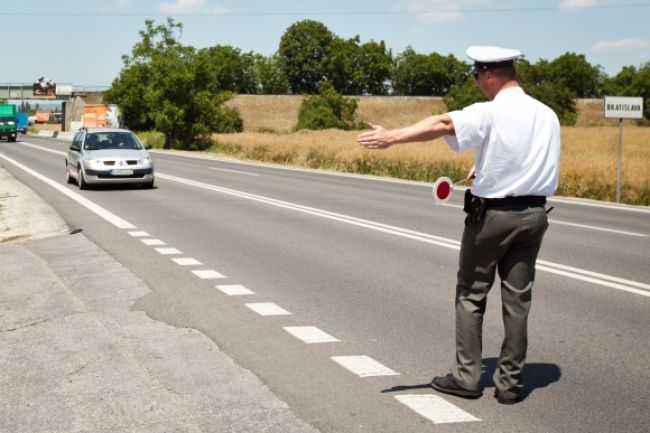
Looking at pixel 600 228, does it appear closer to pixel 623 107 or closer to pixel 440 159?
pixel 623 107

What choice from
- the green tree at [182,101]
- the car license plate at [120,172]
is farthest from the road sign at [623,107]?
the green tree at [182,101]

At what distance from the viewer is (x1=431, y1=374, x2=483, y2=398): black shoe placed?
5219 mm

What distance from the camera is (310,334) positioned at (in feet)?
22.4

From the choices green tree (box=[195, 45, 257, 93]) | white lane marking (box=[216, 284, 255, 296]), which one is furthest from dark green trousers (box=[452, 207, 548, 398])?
green tree (box=[195, 45, 257, 93])

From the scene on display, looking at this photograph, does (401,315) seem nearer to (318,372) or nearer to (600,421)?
(318,372)

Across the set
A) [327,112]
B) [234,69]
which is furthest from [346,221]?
→ [234,69]

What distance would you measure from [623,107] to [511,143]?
1943cm

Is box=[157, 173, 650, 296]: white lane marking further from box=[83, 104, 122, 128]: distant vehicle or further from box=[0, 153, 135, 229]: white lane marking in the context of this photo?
box=[83, 104, 122, 128]: distant vehicle

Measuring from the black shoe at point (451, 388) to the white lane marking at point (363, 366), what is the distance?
0.41 meters

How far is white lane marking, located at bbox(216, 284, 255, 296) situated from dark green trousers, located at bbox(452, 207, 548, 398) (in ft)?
12.0

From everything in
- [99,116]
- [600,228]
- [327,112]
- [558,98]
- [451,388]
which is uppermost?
[558,98]

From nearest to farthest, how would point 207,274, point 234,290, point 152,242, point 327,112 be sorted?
1. point 234,290
2. point 207,274
3. point 152,242
4. point 327,112

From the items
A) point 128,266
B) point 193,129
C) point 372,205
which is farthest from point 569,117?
point 128,266

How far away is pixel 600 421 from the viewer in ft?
15.6
